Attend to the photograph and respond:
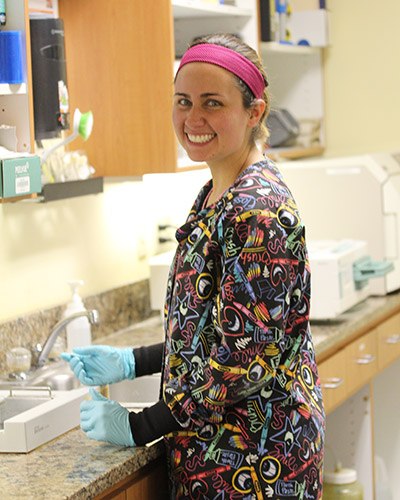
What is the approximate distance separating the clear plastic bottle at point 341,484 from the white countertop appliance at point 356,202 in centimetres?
73

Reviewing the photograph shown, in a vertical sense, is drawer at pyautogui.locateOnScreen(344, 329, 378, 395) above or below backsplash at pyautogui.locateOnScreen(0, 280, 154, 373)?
below

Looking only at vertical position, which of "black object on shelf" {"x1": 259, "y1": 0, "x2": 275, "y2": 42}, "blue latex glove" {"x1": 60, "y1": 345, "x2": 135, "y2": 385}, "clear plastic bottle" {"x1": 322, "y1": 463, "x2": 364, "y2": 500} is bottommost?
"clear plastic bottle" {"x1": 322, "y1": 463, "x2": 364, "y2": 500}

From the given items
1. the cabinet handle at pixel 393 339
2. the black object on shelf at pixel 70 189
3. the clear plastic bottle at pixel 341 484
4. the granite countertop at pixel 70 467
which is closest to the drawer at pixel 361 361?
the cabinet handle at pixel 393 339

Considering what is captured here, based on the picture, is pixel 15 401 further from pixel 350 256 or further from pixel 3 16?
pixel 350 256

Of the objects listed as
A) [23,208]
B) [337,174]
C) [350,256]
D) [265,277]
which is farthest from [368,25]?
[265,277]

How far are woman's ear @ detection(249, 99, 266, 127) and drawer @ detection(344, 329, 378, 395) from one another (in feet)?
4.49

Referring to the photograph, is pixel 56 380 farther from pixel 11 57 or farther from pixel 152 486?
pixel 11 57

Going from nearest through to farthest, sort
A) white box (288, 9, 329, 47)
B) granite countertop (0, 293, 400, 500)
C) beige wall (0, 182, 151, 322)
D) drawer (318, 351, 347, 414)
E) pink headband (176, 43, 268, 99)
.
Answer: granite countertop (0, 293, 400, 500), pink headband (176, 43, 268, 99), beige wall (0, 182, 151, 322), drawer (318, 351, 347, 414), white box (288, 9, 329, 47)

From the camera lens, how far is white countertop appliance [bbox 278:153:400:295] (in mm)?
3836

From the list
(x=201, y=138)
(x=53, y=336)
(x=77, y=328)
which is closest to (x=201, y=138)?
(x=201, y=138)

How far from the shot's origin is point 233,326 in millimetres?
1965

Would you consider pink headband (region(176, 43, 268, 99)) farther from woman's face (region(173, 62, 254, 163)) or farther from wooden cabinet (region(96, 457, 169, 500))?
wooden cabinet (region(96, 457, 169, 500))

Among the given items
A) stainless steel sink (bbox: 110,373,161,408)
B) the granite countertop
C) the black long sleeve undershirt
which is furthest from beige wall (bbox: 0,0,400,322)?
the black long sleeve undershirt

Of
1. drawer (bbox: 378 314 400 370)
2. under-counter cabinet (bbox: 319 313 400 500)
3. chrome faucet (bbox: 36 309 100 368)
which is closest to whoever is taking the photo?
chrome faucet (bbox: 36 309 100 368)
